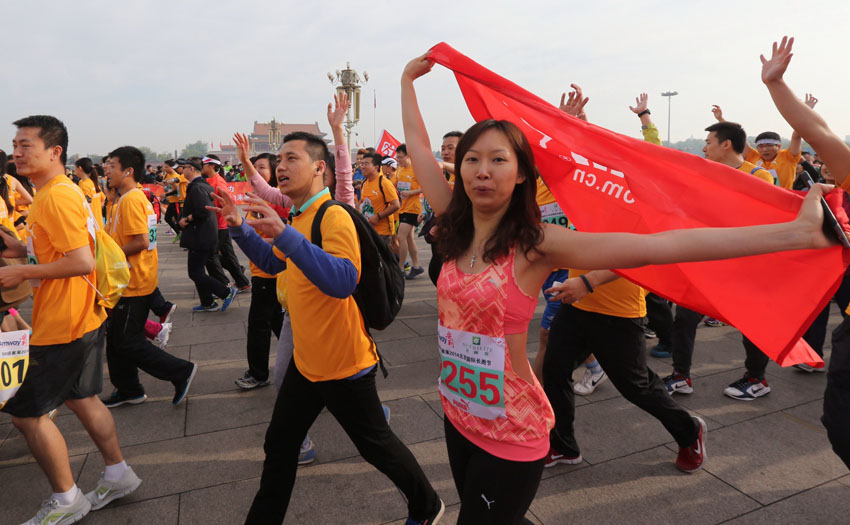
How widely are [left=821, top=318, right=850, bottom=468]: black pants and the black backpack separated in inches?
75.9

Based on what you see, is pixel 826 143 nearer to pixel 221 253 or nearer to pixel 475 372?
pixel 475 372

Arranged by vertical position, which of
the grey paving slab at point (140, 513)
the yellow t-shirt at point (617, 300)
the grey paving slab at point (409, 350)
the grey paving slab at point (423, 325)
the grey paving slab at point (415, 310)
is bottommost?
the grey paving slab at point (415, 310)

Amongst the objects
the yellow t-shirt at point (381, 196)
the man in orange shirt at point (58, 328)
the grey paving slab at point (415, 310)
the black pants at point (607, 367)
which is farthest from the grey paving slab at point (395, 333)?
the man in orange shirt at point (58, 328)

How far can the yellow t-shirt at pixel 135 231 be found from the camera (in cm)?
421

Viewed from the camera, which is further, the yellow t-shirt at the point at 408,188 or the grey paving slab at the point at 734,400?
the yellow t-shirt at the point at 408,188

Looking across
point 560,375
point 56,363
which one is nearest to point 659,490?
point 560,375

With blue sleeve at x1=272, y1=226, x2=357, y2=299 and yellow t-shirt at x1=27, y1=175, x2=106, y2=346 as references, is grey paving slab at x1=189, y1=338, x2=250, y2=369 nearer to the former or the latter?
yellow t-shirt at x1=27, y1=175, x2=106, y2=346

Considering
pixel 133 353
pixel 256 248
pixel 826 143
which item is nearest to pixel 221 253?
pixel 133 353

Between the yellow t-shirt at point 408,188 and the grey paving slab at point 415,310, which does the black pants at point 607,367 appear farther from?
the yellow t-shirt at point 408,188

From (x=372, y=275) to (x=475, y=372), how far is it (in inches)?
34.5

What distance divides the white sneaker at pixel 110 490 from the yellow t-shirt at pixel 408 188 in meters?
6.50

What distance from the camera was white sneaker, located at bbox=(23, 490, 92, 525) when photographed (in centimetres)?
263

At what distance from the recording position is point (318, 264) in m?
1.97

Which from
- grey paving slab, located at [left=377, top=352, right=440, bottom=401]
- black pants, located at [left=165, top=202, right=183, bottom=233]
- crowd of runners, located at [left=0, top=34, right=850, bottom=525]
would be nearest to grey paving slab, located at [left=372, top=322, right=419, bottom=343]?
grey paving slab, located at [left=377, top=352, right=440, bottom=401]
